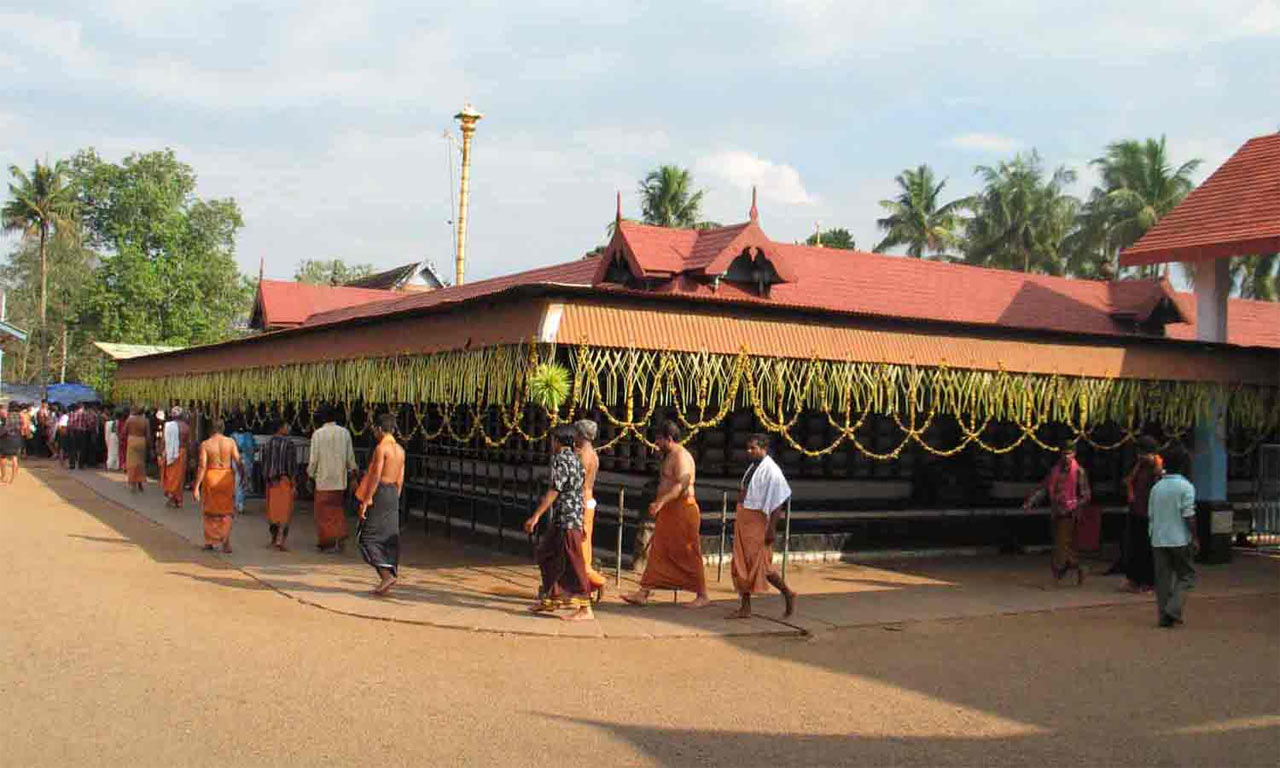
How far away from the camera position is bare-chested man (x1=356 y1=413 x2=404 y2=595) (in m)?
10.2

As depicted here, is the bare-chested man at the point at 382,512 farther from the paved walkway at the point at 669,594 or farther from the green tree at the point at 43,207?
the green tree at the point at 43,207

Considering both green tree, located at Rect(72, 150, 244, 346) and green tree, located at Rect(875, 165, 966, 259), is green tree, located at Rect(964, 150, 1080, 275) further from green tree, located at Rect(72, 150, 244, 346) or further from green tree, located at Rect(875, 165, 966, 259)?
green tree, located at Rect(72, 150, 244, 346)

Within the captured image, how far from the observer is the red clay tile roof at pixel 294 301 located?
30203 millimetres

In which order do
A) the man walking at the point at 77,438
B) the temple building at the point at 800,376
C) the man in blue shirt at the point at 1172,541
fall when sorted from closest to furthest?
the man in blue shirt at the point at 1172,541 < the temple building at the point at 800,376 < the man walking at the point at 77,438

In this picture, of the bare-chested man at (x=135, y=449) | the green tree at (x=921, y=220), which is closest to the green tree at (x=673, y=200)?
the green tree at (x=921, y=220)

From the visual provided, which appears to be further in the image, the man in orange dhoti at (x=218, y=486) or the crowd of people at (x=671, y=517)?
the man in orange dhoti at (x=218, y=486)

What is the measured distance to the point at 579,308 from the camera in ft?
33.0

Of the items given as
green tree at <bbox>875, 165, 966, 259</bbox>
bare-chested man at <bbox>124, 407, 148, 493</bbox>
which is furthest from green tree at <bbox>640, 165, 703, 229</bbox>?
bare-chested man at <bbox>124, 407, 148, 493</bbox>

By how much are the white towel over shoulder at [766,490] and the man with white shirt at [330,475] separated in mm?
5646

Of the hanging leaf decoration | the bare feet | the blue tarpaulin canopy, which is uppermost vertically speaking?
the blue tarpaulin canopy

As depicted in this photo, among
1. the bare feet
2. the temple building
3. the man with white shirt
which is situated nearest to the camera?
the bare feet

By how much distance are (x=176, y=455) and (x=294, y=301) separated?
13234 millimetres

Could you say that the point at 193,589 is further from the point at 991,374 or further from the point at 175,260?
the point at 175,260

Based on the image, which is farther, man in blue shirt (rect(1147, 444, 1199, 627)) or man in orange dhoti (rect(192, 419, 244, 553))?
man in orange dhoti (rect(192, 419, 244, 553))
